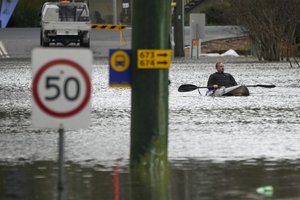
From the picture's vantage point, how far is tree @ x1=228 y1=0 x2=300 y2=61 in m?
43.7

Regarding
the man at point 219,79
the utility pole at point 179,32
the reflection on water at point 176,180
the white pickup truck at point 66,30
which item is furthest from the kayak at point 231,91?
the white pickup truck at point 66,30

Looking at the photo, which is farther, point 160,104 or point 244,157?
point 244,157

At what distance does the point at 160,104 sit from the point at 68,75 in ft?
8.68

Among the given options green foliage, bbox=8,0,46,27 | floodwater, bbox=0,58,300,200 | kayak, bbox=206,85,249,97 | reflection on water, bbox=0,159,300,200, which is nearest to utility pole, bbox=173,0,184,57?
floodwater, bbox=0,58,300,200

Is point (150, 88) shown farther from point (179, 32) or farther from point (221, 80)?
point (179, 32)

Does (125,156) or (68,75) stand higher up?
(68,75)

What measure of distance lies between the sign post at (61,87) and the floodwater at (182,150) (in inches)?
76.4

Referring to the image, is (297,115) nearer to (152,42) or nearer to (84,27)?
(152,42)

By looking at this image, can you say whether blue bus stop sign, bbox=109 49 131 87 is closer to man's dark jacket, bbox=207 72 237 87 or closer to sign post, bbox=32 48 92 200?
sign post, bbox=32 48 92 200

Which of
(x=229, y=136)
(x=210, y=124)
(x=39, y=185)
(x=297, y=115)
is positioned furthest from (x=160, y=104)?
(x=297, y=115)

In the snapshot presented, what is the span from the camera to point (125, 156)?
13.6 metres

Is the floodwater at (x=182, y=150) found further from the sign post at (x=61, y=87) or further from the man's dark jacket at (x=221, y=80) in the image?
the sign post at (x=61, y=87)

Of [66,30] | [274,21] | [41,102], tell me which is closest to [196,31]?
[66,30]

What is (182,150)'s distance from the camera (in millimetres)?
14320
